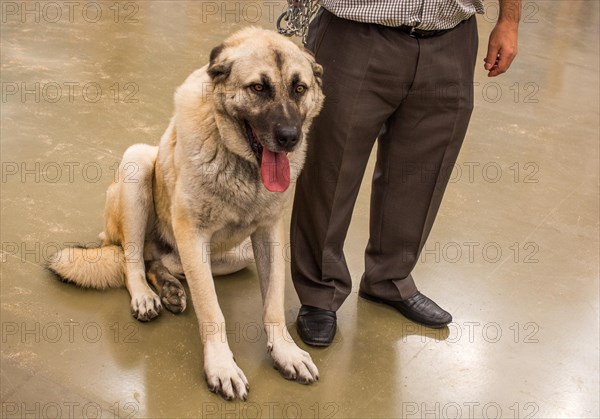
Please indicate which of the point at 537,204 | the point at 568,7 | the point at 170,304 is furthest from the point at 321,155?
the point at 568,7

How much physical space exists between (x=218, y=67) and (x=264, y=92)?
18 cm

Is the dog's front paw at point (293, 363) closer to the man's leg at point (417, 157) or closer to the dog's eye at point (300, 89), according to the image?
the man's leg at point (417, 157)

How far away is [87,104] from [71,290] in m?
1.92

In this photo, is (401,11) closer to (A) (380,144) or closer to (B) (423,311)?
(A) (380,144)

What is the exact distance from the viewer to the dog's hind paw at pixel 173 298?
3.14 m

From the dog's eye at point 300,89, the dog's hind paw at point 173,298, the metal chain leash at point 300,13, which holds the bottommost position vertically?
the dog's hind paw at point 173,298

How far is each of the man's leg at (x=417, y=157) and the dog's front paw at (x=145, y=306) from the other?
0.90 m

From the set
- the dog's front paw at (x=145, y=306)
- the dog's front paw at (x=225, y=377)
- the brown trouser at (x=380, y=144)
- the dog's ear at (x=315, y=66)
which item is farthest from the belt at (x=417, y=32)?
the dog's front paw at (x=145, y=306)

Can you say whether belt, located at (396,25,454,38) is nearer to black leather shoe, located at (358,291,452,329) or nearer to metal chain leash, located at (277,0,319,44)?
metal chain leash, located at (277,0,319,44)

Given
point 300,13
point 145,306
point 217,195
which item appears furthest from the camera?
point 145,306

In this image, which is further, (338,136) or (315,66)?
(338,136)

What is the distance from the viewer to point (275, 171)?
275cm

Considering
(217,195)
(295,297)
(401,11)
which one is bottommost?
(295,297)

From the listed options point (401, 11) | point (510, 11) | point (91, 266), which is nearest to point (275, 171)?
point (401, 11)
